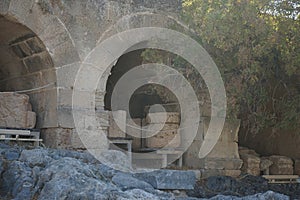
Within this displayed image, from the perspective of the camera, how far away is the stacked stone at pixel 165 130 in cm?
850

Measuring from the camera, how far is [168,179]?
5203mm

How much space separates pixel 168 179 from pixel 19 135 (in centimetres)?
300

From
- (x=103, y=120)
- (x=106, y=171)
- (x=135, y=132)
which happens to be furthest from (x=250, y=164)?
(x=106, y=171)

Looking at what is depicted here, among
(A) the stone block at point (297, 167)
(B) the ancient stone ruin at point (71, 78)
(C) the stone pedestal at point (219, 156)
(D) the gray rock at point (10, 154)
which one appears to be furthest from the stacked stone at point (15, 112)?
(A) the stone block at point (297, 167)

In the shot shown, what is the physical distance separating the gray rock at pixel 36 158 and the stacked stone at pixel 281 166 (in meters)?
5.86

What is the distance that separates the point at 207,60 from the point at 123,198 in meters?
4.53

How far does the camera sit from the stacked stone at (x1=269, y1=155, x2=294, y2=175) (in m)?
9.54

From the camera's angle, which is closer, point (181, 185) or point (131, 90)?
point (181, 185)

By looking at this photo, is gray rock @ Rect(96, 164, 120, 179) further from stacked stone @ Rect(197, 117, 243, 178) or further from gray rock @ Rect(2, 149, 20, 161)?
stacked stone @ Rect(197, 117, 243, 178)

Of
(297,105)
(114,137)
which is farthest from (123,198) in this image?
(297,105)

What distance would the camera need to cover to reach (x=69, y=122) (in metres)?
7.36

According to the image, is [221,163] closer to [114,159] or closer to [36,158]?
[114,159]

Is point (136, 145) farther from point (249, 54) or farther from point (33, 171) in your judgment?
point (33, 171)

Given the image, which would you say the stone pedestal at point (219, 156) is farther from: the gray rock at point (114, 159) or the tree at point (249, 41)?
the gray rock at point (114, 159)
